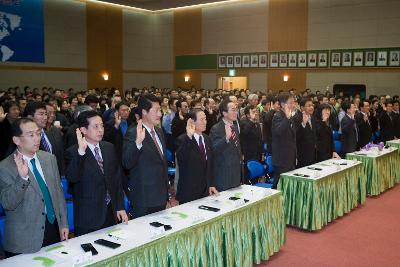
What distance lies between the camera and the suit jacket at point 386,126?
8906 mm

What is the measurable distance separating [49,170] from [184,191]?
4.91 feet

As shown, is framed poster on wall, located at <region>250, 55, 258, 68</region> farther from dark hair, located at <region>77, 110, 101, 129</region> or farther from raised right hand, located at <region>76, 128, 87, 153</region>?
raised right hand, located at <region>76, 128, 87, 153</region>

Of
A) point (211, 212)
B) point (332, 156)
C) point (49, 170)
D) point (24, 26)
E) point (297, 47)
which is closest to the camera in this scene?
point (49, 170)

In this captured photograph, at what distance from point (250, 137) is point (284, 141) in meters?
1.25

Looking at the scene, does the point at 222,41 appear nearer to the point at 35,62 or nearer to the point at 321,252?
the point at 35,62

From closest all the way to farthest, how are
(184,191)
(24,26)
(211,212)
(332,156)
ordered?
(211,212), (184,191), (332,156), (24,26)

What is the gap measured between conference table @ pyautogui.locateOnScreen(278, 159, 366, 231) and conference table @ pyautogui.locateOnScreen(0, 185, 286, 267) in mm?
747

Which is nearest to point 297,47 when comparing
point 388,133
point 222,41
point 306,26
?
point 306,26

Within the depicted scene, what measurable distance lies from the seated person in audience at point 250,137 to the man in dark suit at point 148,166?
10.1ft

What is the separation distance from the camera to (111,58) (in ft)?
62.1

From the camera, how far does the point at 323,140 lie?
6.27 metres

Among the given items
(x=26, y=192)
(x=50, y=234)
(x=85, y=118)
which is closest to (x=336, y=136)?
(x=85, y=118)

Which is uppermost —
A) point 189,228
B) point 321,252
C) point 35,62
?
point 35,62

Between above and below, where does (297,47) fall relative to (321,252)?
above
